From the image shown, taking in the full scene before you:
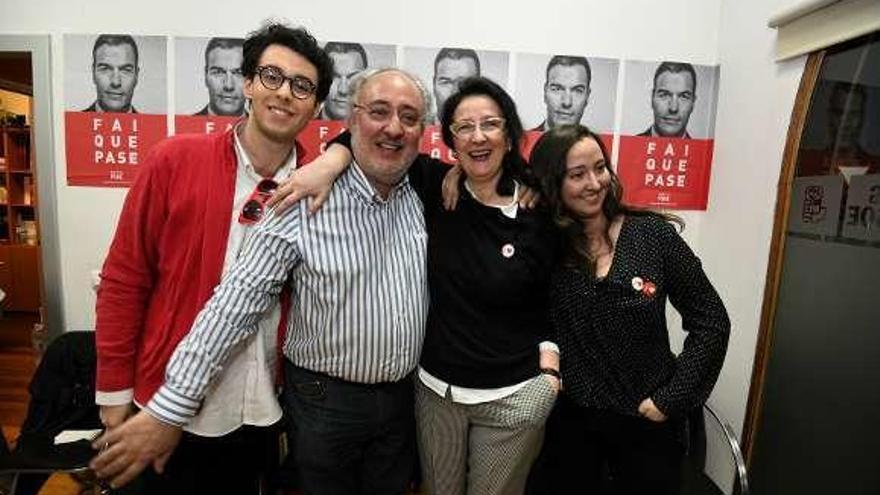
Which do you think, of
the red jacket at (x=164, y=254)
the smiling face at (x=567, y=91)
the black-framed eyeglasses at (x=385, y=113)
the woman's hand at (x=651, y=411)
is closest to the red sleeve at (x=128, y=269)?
the red jacket at (x=164, y=254)

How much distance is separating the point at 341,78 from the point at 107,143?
1058 millimetres

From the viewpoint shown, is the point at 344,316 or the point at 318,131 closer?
the point at 344,316

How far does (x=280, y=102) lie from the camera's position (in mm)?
1194

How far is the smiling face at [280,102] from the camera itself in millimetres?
1195

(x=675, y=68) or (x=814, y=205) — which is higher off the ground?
(x=675, y=68)

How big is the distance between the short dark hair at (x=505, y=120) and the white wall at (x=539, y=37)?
3.18ft

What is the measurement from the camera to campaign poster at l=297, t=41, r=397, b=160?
85.0 inches

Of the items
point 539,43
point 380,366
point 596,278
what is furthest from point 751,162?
point 380,366

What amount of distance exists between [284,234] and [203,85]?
1416 millimetres

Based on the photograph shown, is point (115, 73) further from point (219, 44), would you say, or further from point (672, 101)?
point (672, 101)

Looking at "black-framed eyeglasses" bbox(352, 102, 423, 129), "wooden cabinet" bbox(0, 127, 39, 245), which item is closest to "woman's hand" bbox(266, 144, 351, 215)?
"black-framed eyeglasses" bbox(352, 102, 423, 129)

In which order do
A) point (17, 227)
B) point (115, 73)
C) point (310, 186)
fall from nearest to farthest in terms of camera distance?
1. point (310, 186)
2. point (115, 73)
3. point (17, 227)

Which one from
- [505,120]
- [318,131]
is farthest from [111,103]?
[505,120]

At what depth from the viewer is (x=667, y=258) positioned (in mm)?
1301
